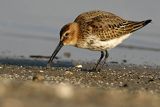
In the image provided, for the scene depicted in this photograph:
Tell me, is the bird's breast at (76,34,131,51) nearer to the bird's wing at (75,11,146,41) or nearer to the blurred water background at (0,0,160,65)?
the bird's wing at (75,11,146,41)

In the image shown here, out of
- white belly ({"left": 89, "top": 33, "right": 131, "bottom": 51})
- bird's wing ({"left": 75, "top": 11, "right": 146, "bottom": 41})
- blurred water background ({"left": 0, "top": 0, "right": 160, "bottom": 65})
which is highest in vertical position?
bird's wing ({"left": 75, "top": 11, "right": 146, "bottom": 41})

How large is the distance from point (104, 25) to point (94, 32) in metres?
0.39

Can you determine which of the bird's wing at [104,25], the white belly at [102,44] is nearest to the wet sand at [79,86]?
the white belly at [102,44]

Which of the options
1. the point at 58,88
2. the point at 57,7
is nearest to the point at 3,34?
the point at 57,7

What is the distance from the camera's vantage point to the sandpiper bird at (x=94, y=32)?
15.5m

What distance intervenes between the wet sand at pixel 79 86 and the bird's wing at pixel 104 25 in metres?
0.85

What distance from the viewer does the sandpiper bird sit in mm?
15520

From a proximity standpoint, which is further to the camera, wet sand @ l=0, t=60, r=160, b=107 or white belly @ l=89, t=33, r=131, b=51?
white belly @ l=89, t=33, r=131, b=51

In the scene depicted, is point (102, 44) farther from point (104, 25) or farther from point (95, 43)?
point (104, 25)

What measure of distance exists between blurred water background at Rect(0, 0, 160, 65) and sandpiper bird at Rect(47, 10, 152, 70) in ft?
5.23

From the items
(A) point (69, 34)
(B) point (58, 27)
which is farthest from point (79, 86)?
(B) point (58, 27)

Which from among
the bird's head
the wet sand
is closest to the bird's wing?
the bird's head

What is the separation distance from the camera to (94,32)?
15547mm

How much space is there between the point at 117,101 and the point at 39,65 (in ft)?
25.6
